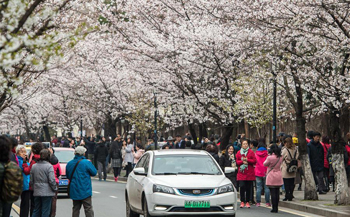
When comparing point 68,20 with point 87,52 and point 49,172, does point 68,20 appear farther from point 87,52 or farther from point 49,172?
point 87,52

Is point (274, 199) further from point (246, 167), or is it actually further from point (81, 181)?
point (81, 181)

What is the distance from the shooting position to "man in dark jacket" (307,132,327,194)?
20484 mm

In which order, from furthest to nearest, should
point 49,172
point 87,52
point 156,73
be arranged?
point 87,52 < point 156,73 < point 49,172

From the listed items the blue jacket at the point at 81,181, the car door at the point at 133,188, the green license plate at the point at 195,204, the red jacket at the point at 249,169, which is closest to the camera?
the green license plate at the point at 195,204

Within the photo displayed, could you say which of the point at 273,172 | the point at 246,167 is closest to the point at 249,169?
the point at 246,167

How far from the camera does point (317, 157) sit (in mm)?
20594

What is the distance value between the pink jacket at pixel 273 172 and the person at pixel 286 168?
179 cm

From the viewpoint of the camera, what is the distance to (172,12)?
2748 centimetres

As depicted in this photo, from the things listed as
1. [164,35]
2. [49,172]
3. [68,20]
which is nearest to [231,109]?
[164,35]

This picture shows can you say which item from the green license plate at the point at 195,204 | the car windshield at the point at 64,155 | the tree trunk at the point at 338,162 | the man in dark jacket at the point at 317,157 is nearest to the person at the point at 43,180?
the green license plate at the point at 195,204

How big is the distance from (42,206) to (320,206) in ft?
23.3

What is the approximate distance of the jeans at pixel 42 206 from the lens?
12.6 m

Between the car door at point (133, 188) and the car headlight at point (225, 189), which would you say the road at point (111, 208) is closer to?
the car door at point (133, 188)

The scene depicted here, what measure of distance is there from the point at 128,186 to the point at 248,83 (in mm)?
17434
